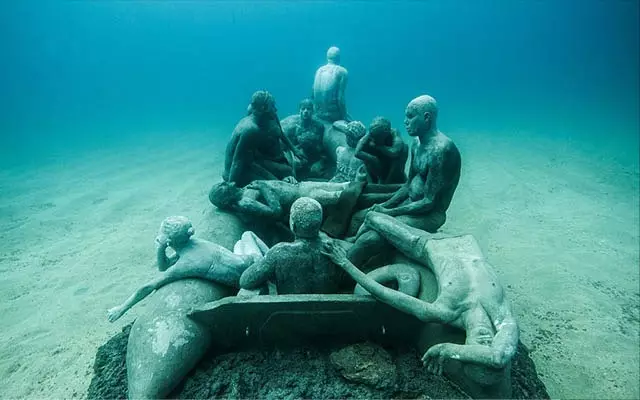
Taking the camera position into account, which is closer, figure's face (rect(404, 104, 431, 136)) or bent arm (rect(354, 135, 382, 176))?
figure's face (rect(404, 104, 431, 136))

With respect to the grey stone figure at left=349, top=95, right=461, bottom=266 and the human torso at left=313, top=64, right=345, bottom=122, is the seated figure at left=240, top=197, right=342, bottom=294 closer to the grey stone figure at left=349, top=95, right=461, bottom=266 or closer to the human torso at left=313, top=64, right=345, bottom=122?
the grey stone figure at left=349, top=95, right=461, bottom=266

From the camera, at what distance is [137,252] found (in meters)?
7.01

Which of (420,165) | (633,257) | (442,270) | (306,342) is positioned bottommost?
(633,257)

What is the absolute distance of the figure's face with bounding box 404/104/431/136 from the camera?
412 cm

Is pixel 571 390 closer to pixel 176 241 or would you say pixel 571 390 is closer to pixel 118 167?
pixel 176 241

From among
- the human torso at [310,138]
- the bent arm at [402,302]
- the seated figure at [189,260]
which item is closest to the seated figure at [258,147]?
the human torso at [310,138]

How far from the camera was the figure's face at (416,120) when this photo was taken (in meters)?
4.12

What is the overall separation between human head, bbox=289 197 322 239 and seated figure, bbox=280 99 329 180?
12.0 feet

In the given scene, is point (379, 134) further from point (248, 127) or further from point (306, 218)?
point (306, 218)

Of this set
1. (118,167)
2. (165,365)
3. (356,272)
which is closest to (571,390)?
(356,272)

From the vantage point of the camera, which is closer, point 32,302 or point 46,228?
point 32,302

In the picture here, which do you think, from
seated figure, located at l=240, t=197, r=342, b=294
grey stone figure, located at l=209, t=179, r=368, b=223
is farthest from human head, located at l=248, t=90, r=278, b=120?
seated figure, located at l=240, t=197, r=342, b=294

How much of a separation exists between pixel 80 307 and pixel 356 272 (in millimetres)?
4362

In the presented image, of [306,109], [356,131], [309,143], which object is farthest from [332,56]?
[356,131]
